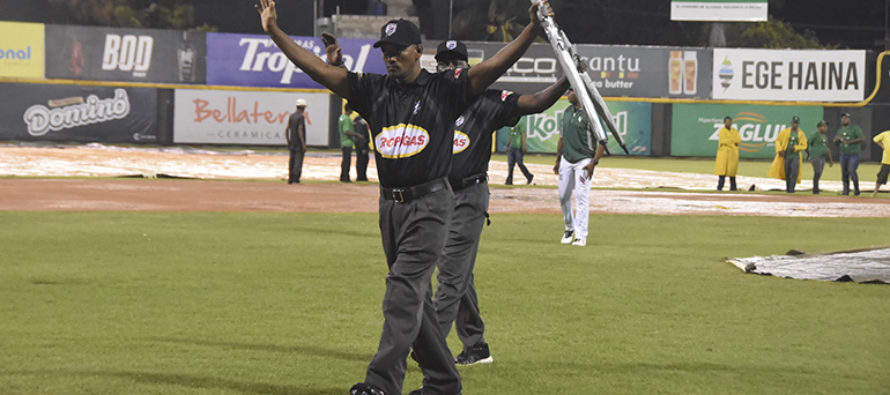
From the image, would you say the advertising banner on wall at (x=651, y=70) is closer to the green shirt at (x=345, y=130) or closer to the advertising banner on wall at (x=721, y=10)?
the advertising banner on wall at (x=721, y=10)

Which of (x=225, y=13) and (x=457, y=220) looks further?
(x=225, y=13)

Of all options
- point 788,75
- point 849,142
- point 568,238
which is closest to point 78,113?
point 849,142

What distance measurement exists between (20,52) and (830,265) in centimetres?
3789

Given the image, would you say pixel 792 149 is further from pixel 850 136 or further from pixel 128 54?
pixel 128 54

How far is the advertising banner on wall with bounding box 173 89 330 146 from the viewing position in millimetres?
45156

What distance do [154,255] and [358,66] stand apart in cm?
3327

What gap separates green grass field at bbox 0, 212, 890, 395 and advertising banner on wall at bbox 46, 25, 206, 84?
2953 centimetres

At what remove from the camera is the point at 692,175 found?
122 feet

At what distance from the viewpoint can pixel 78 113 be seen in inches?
1736

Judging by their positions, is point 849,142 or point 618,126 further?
point 618,126

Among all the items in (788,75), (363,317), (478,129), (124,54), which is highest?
(788,75)

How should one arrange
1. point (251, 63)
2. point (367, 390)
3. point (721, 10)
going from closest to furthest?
point (367, 390), point (251, 63), point (721, 10)

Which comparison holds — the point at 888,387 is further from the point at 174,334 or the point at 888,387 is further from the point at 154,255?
the point at 154,255

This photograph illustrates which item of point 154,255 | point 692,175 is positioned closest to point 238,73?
point 692,175
